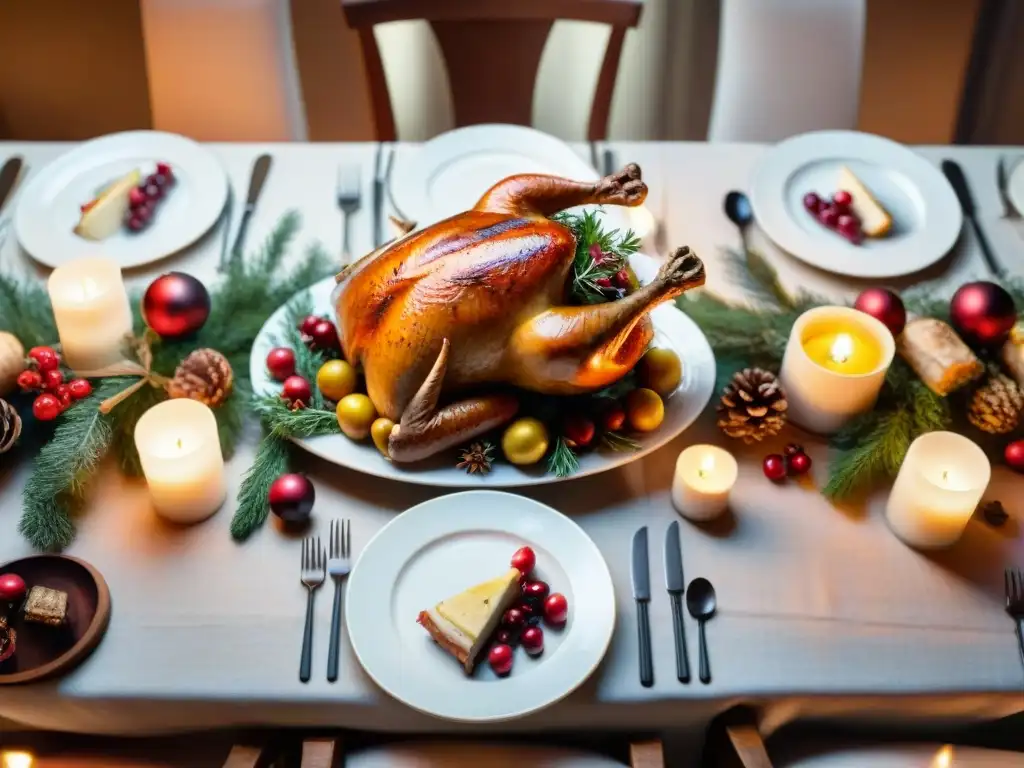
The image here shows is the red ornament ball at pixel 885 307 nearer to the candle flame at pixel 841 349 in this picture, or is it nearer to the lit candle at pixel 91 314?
the candle flame at pixel 841 349

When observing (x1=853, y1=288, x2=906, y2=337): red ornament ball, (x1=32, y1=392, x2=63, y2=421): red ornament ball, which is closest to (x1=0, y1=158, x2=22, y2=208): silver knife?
(x1=32, y1=392, x2=63, y2=421): red ornament ball

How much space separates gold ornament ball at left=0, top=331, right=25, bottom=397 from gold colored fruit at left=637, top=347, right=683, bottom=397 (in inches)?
27.1

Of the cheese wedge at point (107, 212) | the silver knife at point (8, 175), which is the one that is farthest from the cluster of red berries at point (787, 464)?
the silver knife at point (8, 175)

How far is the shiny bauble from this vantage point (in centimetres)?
116

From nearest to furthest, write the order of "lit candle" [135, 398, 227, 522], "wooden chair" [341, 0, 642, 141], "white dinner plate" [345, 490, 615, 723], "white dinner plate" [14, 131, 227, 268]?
"white dinner plate" [345, 490, 615, 723]
"lit candle" [135, 398, 227, 522]
"white dinner plate" [14, 131, 227, 268]
"wooden chair" [341, 0, 642, 141]

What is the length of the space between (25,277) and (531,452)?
2.33 feet

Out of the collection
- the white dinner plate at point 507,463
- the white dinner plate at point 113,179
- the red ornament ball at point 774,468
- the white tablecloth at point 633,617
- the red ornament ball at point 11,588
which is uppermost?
the white dinner plate at point 113,179

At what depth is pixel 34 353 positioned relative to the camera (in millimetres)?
1121

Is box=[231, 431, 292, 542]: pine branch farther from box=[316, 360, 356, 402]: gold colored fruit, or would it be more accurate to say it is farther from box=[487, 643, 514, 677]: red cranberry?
box=[487, 643, 514, 677]: red cranberry

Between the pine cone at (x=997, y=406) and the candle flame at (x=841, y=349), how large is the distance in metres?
0.16

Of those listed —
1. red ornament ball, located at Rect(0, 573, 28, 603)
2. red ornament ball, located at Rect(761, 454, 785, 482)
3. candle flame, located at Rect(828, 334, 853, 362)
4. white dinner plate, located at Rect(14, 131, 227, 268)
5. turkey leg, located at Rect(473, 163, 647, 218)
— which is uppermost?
turkey leg, located at Rect(473, 163, 647, 218)

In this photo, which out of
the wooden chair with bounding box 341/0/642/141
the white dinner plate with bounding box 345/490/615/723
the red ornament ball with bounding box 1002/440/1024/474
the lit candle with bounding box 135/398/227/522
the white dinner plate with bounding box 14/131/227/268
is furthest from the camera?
the wooden chair with bounding box 341/0/642/141

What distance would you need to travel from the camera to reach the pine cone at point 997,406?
1123 millimetres

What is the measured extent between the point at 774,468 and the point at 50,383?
79 cm
